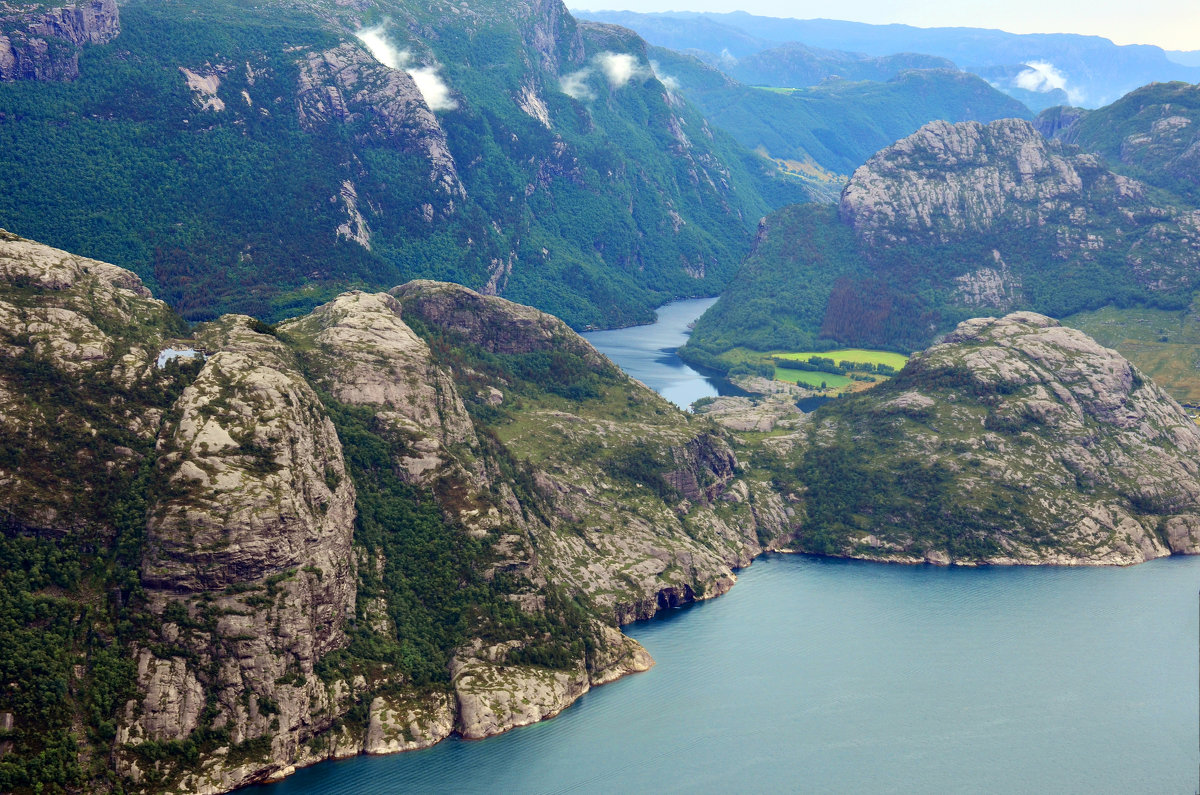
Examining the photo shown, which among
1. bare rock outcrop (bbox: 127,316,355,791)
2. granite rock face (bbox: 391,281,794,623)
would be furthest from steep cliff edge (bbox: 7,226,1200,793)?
granite rock face (bbox: 391,281,794,623)

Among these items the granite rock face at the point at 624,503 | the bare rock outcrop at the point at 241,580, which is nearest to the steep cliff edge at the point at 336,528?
the bare rock outcrop at the point at 241,580

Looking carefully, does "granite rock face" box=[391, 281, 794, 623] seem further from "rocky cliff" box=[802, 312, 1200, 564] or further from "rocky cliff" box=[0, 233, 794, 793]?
"rocky cliff" box=[802, 312, 1200, 564]

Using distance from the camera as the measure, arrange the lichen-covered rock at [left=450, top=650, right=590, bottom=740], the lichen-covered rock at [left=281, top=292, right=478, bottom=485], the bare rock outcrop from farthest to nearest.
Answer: the lichen-covered rock at [left=281, top=292, right=478, bottom=485] < the lichen-covered rock at [left=450, top=650, right=590, bottom=740] < the bare rock outcrop

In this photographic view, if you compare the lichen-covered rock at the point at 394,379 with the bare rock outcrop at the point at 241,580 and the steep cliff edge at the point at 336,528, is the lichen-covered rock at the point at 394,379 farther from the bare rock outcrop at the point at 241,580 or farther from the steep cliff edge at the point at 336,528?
the bare rock outcrop at the point at 241,580

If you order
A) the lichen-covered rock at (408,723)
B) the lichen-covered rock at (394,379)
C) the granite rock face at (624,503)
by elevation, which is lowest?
the lichen-covered rock at (408,723)

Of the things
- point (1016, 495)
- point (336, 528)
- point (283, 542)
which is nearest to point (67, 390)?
point (283, 542)

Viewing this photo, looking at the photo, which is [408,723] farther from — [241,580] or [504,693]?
[241,580]

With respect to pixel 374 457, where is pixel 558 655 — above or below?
below

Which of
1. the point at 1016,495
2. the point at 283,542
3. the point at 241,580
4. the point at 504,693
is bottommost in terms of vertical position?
the point at 504,693

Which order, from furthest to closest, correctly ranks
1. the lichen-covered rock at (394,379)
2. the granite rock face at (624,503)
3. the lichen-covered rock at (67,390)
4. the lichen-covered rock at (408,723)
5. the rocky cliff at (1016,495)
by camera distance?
the rocky cliff at (1016,495) → the granite rock face at (624,503) → the lichen-covered rock at (394,379) → the lichen-covered rock at (408,723) → the lichen-covered rock at (67,390)

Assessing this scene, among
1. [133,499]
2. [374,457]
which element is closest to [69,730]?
[133,499]

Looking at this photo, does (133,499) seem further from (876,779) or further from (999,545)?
(999,545)
